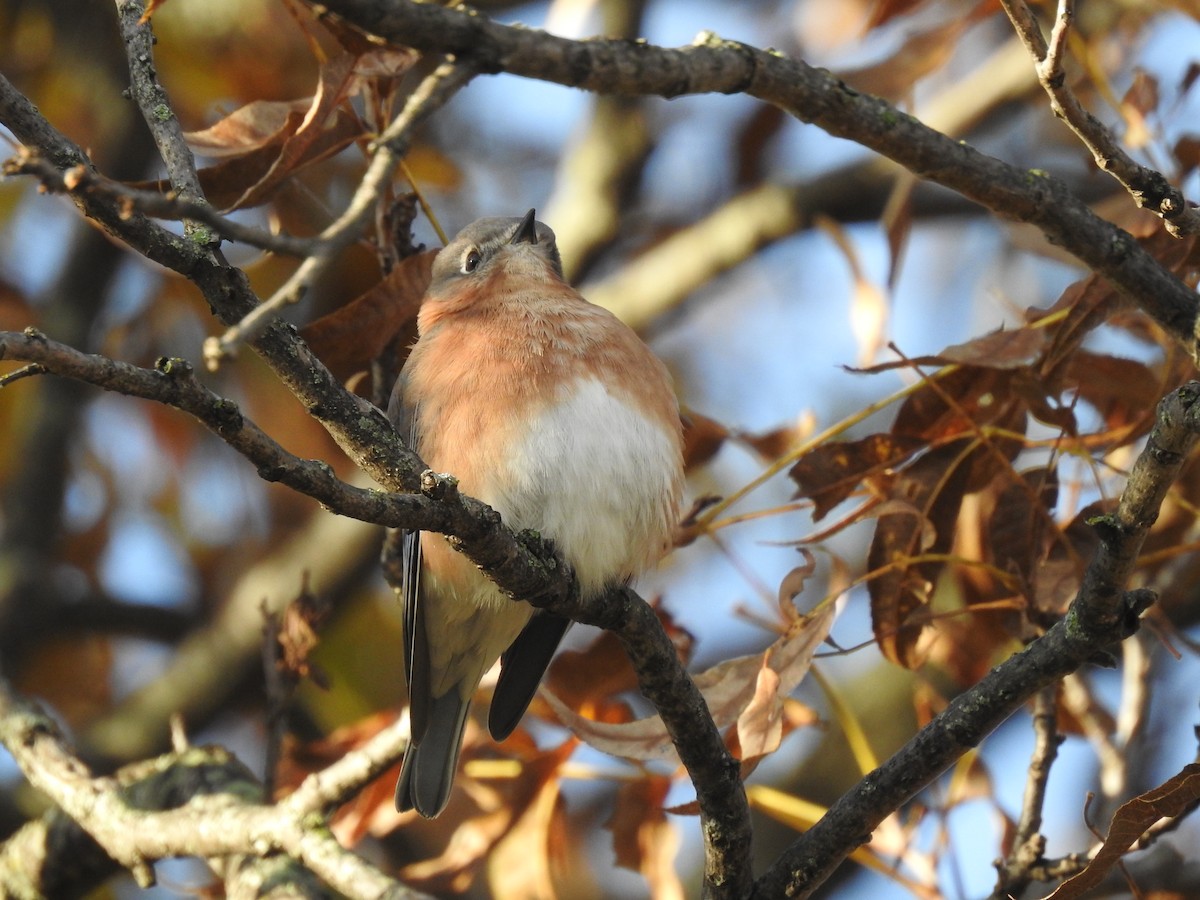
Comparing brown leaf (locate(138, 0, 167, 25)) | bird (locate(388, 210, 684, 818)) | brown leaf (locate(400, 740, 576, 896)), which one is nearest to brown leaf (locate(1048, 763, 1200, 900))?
bird (locate(388, 210, 684, 818))

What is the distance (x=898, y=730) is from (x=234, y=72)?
4778 millimetres

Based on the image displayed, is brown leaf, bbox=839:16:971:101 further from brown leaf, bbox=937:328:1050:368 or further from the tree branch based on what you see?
the tree branch

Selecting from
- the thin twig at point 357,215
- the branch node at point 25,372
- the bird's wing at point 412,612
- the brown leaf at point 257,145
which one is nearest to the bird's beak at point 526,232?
the bird's wing at point 412,612

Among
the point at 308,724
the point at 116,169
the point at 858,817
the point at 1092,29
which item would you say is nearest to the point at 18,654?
the point at 308,724

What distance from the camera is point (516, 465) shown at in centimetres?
418

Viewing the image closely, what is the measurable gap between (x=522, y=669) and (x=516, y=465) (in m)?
0.87

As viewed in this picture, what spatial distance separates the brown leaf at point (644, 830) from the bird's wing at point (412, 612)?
77 centimetres

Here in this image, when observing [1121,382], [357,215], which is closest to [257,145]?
[357,215]

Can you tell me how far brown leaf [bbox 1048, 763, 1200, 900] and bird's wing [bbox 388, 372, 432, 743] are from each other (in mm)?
2305

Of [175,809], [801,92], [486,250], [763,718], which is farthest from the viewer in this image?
[486,250]

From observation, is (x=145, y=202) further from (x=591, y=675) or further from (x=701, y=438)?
(x=701, y=438)

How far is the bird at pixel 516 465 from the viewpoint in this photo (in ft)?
13.8

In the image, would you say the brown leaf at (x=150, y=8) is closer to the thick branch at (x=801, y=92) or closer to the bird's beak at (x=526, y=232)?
the thick branch at (x=801, y=92)

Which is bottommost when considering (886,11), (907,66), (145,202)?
(145,202)
